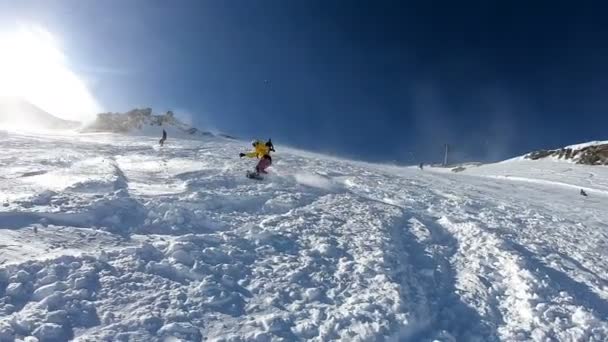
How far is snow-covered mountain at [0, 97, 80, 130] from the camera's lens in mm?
70500

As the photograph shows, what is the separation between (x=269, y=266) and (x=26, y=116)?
8082cm

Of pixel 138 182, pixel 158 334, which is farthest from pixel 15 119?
pixel 158 334

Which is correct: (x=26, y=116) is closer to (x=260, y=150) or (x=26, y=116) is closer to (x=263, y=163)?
(x=260, y=150)

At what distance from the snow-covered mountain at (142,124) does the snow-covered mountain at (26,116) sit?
6.46 metres

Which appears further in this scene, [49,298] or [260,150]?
[260,150]

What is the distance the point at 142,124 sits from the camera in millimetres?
61812

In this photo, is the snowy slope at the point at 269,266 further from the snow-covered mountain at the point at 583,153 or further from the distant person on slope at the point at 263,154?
the snow-covered mountain at the point at 583,153

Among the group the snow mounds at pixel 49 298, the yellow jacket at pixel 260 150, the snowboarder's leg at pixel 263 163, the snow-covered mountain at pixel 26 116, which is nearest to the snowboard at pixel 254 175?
the snowboarder's leg at pixel 263 163

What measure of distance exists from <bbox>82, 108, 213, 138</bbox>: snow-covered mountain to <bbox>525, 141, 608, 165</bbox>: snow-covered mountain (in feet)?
154

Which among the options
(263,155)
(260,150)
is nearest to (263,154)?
(263,155)

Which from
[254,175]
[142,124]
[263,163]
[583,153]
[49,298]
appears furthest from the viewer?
[142,124]

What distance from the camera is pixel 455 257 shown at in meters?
11.3

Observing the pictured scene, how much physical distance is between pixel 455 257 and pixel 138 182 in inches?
403

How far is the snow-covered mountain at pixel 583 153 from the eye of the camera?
56125 mm
